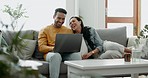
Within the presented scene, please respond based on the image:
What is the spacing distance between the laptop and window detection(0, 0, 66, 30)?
205 cm

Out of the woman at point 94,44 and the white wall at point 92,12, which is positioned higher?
the white wall at point 92,12

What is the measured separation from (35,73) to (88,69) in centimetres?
213

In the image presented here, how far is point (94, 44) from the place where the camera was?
3.92 meters

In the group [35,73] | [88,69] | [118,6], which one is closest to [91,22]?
[118,6]

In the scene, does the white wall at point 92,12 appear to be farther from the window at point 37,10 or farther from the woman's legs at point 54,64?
the woman's legs at point 54,64

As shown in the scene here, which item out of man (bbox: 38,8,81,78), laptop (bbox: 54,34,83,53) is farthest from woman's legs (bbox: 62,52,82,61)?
laptop (bbox: 54,34,83,53)

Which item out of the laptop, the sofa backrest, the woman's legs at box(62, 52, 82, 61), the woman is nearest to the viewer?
the laptop

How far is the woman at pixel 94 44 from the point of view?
3.81 m

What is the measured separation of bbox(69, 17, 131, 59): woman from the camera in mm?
3811

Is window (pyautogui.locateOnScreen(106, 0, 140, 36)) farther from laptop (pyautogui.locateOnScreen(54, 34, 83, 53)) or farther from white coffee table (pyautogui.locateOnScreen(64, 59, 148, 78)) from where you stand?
white coffee table (pyautogui.locateOnScreen(64, 59, 148, 78))

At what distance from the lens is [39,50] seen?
3.64m

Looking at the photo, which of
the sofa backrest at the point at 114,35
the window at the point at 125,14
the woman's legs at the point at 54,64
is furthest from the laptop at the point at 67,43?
the window at the point at 125,14

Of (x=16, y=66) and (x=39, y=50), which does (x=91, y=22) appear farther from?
(x=16, y=66)

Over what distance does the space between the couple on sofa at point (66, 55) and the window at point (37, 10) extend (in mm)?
1531
